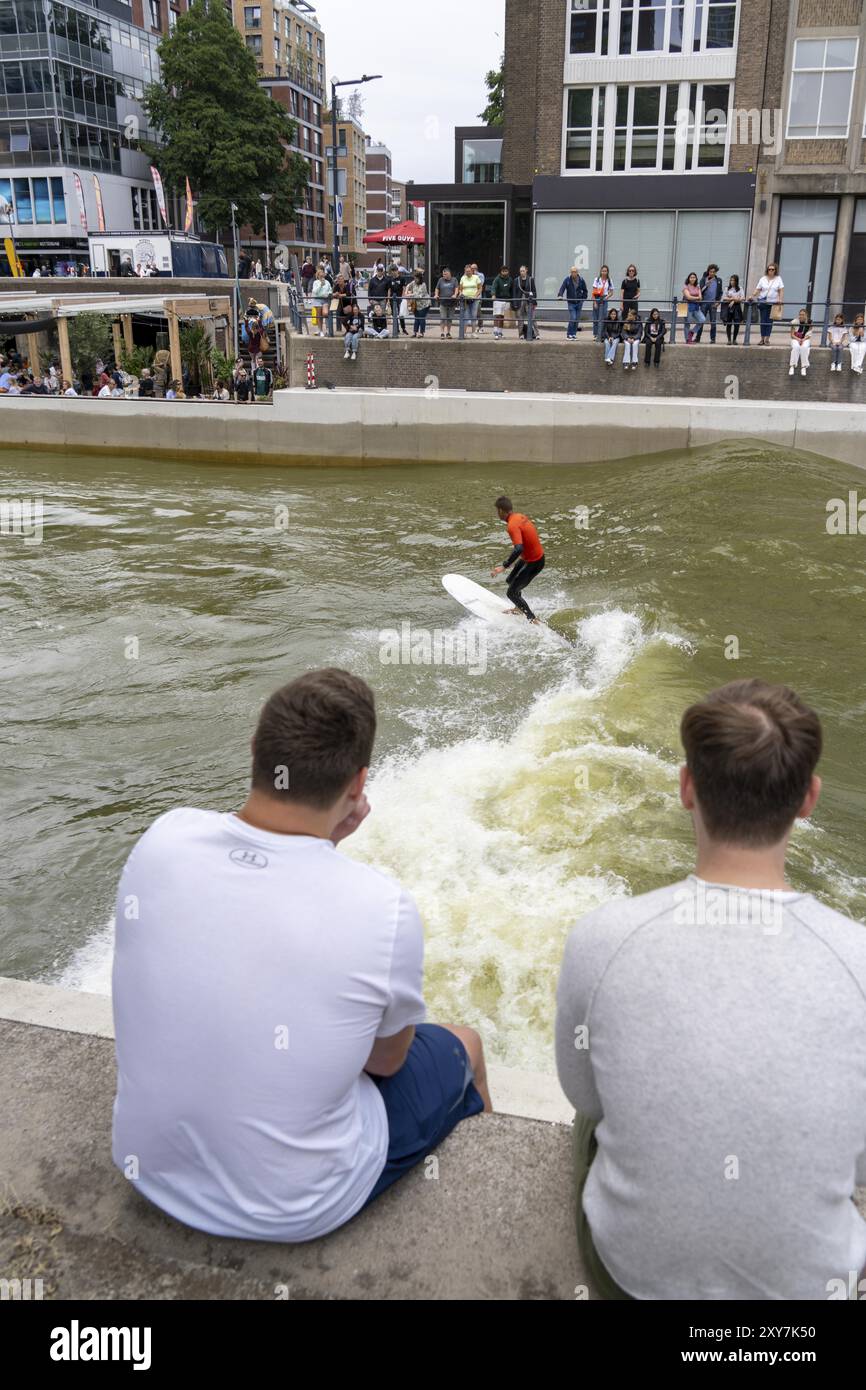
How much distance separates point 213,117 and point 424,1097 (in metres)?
72.4

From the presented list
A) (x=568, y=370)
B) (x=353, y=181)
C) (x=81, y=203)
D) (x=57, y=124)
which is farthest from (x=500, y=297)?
(x=353, y=181)

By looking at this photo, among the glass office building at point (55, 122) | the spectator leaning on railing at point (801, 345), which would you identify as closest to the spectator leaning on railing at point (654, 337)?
the spectator leaning on railing at point (801, 345)

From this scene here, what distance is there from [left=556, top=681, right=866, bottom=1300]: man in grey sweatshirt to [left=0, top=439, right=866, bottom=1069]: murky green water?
3.24 metres

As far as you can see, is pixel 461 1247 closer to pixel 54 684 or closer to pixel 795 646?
pixel 54 684

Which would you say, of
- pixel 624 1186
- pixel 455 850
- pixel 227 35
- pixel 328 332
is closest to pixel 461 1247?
pixel 624 1186

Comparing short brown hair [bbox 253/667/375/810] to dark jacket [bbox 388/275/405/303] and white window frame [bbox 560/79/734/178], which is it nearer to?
dark jacket [bbox 388/275/405/303]

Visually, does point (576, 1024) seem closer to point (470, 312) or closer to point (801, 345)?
point (801, 345)

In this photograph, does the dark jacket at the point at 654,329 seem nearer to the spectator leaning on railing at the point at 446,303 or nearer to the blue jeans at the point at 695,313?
the blue jeans at the point at 695,313

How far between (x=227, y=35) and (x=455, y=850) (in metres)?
71.8

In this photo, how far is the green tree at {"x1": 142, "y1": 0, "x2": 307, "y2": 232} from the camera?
63500mm

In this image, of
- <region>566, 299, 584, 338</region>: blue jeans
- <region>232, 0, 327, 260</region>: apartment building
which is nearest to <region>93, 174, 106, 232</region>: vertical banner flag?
<region>232, 0, 327, 260</region>: apartment building

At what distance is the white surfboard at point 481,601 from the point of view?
1249cm

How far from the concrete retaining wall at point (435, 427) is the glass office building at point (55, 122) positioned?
136ft
